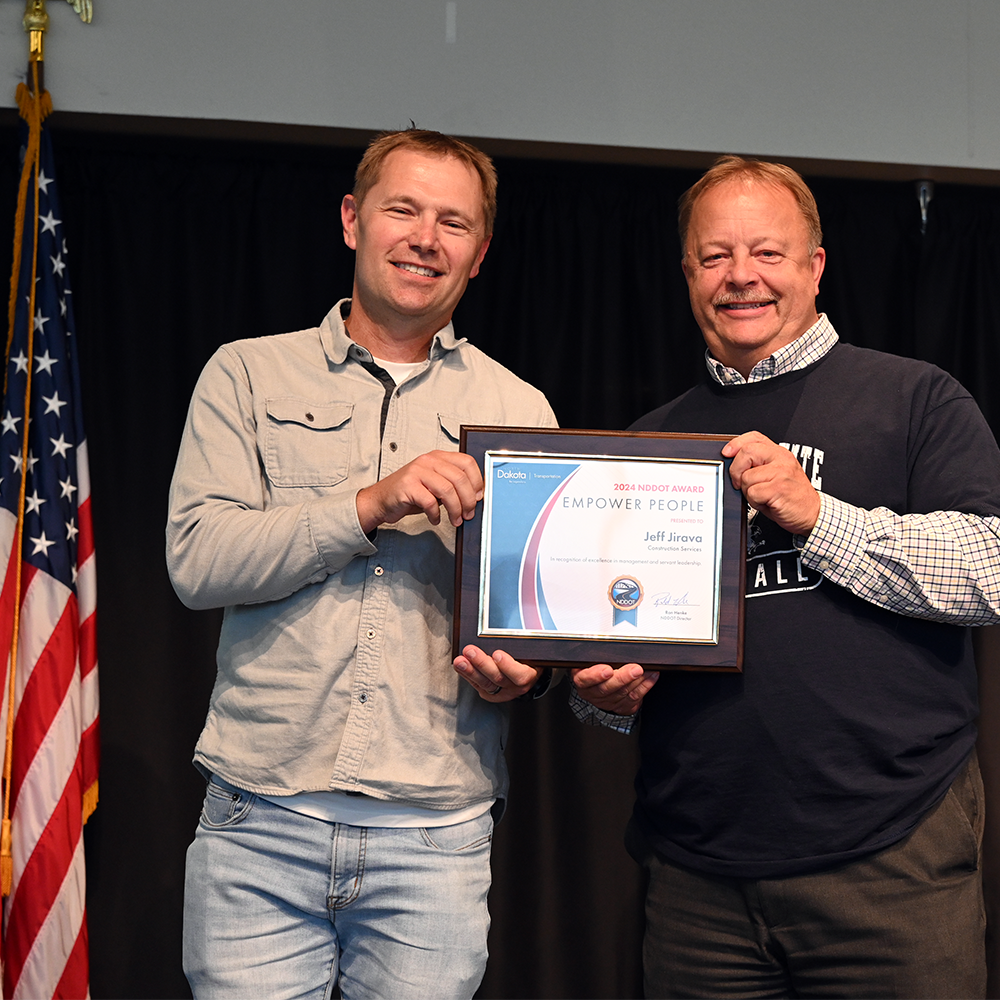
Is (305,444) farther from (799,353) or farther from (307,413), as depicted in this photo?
(799,353)

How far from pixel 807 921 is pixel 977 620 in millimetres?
537

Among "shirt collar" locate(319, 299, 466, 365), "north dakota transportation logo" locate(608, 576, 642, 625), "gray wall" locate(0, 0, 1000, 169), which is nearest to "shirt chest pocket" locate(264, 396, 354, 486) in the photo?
"shirt collar" locate(319, 299, 466, 365)

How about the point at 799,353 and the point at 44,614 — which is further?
the point at 44,614

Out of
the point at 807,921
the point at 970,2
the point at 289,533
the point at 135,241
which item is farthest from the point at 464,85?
the point at 807,921

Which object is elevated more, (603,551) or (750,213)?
(750,213)

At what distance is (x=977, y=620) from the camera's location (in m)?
1.63

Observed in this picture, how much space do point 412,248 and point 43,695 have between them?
160 centimetres

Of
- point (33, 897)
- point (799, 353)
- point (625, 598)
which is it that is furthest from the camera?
point (33, 897)

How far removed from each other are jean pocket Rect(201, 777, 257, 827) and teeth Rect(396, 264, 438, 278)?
88cm

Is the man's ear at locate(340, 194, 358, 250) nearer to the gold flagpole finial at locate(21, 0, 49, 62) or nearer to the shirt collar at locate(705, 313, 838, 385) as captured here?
the shirt collar at locate(705, 313, 838, 385)

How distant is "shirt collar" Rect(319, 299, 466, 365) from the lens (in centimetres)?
176

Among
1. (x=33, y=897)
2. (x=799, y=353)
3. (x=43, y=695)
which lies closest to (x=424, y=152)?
(x=799, y=353)

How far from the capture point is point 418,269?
1.76m

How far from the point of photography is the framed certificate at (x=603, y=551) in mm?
1605
